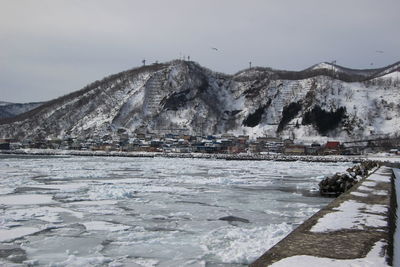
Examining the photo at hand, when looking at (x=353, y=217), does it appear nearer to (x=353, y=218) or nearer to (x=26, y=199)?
(x=353, y=218)

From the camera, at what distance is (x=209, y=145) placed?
108062 millimetres

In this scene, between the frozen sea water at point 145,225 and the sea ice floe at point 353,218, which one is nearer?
the sea ice floe at point 353,218

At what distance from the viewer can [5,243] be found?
9.10 meters

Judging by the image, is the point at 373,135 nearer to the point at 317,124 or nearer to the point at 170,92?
the point at 317,124

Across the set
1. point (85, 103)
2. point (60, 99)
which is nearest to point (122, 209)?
point (85, 103)

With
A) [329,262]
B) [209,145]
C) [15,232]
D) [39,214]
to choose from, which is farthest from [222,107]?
[329,262]

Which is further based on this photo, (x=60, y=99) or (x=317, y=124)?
(x=60, y=99)

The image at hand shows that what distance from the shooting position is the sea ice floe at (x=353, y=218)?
6.90 meters

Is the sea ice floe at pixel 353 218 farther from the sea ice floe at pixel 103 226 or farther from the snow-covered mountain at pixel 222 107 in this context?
the snow-covered mountain at pixel 222 107

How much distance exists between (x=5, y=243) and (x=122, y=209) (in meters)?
5.30

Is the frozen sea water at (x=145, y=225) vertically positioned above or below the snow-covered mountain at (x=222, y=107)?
below

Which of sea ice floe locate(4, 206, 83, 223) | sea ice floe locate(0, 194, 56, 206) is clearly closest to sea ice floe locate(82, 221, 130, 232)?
sea ice floe locate(4, 206, 83, 223)

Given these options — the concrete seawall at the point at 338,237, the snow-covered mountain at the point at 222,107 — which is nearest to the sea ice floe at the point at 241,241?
the concrete seawall at the point at 338,237

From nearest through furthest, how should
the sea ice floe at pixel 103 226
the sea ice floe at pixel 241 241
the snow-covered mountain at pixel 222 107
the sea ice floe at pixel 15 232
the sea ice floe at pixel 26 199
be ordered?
1. the sea ice floe at pixel 241 241
2. the sea ice floe at pixel 15 232
3. the sea ice floe at pixel 103 226
4. the sea ice floe at pixel 26 199
5. the snow-covered mountain at pixel 222 107
